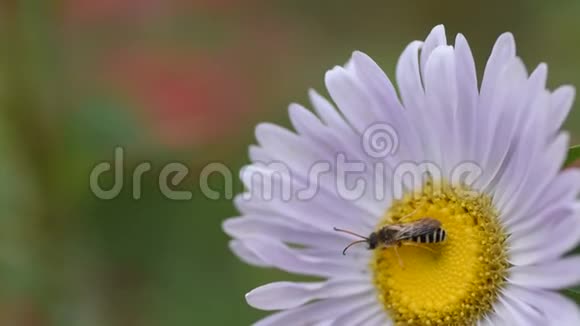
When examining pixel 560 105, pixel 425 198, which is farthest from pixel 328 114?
pixel 560 105

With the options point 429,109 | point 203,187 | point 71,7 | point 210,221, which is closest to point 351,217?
point 429,109

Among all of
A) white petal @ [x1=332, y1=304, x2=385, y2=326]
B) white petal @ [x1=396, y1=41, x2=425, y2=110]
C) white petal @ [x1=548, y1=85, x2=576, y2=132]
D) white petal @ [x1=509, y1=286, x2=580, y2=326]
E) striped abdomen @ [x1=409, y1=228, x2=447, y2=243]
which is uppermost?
white petal @ [x1=396, y1=41, x2=425, y2=110]

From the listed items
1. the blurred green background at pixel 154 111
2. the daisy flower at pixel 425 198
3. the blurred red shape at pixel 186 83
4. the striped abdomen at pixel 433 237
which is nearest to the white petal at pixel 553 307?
the daisy flower at pixel 425 198

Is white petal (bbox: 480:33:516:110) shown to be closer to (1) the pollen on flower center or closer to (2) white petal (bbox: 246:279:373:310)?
(1) the pollen on flower center

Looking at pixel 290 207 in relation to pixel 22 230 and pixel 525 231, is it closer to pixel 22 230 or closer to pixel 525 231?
pixel 525 231

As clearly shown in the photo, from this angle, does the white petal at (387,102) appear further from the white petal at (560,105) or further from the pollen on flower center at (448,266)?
the white petal at (560,105)

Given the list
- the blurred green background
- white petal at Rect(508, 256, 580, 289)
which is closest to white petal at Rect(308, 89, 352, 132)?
white petal at Rect(508, 256, 580, 289)

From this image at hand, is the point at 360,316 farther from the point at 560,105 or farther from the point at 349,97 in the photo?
the point at 560,105
